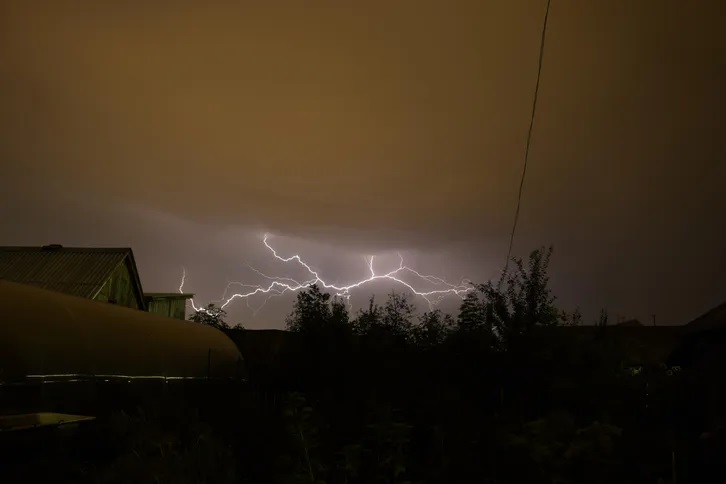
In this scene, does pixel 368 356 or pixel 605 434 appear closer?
pixel 605 434

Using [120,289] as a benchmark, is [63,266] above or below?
above

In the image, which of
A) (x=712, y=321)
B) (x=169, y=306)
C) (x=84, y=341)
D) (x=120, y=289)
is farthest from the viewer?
(x=169, y=306)

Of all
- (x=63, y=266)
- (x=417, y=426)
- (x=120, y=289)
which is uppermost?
(x=63, y=266)

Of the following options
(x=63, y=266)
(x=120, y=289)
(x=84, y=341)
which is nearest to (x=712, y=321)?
(x=84, y=341)

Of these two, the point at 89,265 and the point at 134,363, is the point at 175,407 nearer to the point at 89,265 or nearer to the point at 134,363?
the point at 134,363

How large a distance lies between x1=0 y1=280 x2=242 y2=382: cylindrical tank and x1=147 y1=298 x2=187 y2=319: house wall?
45.1 ft

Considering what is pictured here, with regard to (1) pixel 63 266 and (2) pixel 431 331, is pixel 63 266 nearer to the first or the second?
(1) pixel 63 266

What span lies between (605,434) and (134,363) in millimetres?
7126

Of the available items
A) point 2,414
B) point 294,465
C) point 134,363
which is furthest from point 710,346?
point 2,414

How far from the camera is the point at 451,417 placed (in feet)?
17.4

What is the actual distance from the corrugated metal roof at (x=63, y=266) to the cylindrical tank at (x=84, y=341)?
6.52m

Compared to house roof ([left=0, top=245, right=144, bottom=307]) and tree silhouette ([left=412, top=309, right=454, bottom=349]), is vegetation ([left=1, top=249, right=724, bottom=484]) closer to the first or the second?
tree silhouette ([left=412, top=309, right=454, bottom=349])

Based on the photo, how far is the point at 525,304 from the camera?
7.54 metres

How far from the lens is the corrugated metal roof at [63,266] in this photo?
53.9 feet
